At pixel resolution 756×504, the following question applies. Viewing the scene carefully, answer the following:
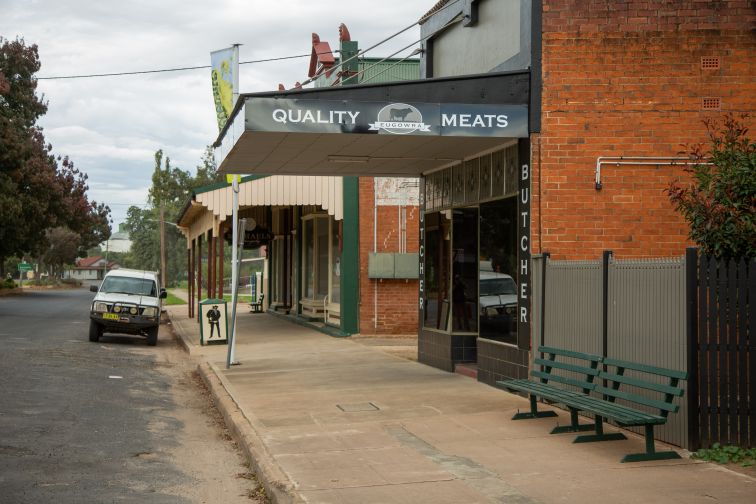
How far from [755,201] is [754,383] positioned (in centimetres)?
174

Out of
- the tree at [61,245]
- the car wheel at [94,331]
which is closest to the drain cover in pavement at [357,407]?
the car wheel at [94,331]

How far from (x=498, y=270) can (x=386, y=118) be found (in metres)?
2.88

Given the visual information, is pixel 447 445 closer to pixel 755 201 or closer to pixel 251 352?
pixel 755 201

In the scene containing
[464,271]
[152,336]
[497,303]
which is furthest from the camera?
[152,336]

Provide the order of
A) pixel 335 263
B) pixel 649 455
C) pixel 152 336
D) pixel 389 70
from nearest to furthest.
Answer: pixel 649 455 → pixel 152 336 → pixel 389 70 → pixel 335 263

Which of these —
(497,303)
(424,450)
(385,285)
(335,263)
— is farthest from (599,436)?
(335,263)

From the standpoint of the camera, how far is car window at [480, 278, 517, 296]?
12048 mm

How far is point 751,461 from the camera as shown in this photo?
7.41 meters

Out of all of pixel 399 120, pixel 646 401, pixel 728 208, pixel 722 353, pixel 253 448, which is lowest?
pixel 253 448

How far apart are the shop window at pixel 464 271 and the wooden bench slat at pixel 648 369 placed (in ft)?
18.6

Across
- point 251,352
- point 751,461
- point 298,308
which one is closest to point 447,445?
point 751,461

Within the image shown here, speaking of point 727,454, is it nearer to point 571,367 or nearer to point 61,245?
point 571,367

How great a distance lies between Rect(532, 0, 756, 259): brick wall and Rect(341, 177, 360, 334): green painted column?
34.8ft

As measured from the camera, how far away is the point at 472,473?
23.2 feet
